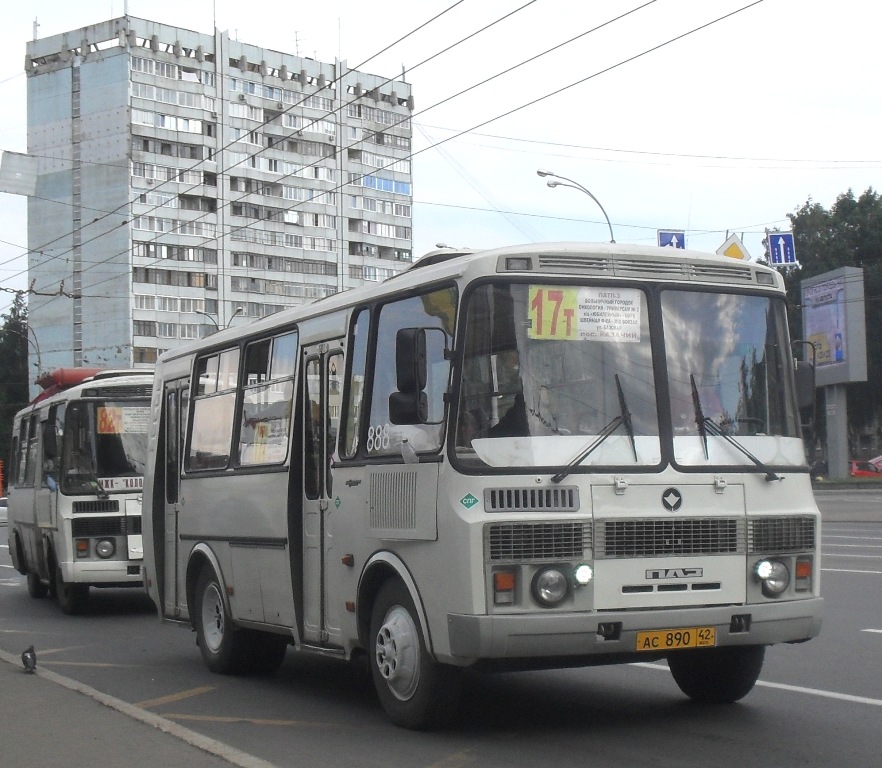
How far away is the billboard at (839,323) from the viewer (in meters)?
52.4

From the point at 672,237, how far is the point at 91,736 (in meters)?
25.5

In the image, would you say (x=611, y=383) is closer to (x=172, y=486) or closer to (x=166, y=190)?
(x=172, y=486)

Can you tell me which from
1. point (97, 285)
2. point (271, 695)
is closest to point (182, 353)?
point (271, 695)

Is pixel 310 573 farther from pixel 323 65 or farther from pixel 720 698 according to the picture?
pixel 323 65

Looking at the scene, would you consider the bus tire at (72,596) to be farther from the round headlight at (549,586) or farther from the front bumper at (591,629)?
the round headlight at (549,586)

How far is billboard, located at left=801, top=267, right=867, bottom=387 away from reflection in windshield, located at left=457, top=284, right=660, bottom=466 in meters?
45.7

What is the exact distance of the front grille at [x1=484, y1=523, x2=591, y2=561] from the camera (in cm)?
768

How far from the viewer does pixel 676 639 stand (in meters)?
7.95

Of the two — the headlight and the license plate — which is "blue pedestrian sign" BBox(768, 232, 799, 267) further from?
the license plate

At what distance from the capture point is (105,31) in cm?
9950

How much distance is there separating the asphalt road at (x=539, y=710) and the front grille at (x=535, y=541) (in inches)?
41.8

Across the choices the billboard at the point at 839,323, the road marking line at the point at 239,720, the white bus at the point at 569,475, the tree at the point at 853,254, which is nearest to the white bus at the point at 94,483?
the road marking line at the point at 239,720

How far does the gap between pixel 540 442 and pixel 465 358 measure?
64 centimetres

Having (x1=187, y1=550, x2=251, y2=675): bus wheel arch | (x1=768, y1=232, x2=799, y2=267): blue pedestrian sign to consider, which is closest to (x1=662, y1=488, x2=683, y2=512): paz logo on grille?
(x1=187, y1=550, x2=251, y2=675): bus wheel arch
